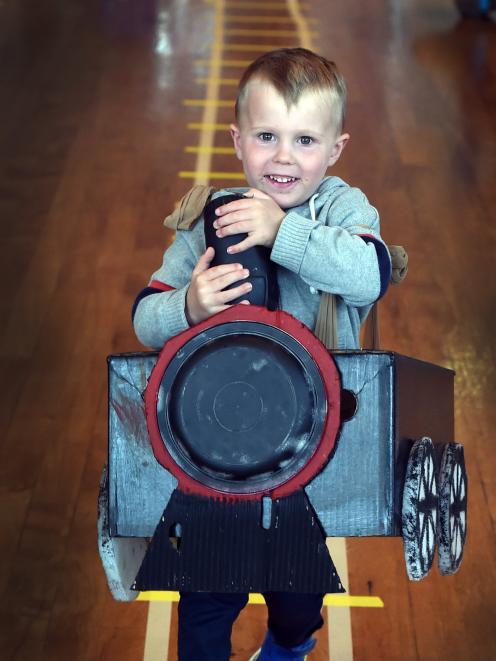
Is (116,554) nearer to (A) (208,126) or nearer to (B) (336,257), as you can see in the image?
(B) (336,257)

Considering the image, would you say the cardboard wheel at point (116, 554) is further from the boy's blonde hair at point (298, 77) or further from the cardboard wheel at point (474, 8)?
A: the cardboard wheel at point (474, 8)

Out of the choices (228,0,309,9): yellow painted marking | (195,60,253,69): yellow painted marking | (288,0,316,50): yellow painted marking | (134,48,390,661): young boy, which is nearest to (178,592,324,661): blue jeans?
(134,48,390,661): young boy

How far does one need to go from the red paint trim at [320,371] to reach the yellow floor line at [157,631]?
1051mm

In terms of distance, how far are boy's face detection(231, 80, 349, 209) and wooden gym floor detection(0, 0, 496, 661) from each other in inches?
43.7

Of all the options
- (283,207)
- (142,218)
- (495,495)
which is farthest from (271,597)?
(142,218)

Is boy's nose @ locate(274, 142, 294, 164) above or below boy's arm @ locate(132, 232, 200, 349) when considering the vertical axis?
above

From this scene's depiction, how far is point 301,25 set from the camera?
7352 mm

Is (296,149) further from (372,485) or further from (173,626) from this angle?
(173,626)

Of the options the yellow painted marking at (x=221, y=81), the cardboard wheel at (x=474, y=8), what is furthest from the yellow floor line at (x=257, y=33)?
the cardboard wheel at (x=474, y=8)

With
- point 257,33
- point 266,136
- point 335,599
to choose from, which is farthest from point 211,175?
point 266,136

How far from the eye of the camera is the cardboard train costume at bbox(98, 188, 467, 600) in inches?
57.5

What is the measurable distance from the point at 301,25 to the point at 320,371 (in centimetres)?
624

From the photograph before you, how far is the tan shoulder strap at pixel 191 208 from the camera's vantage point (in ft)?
6.11

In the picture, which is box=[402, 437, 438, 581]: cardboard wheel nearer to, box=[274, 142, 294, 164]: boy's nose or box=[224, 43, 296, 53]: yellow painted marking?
box=[274, 142, 294, 164]: boy's nose
